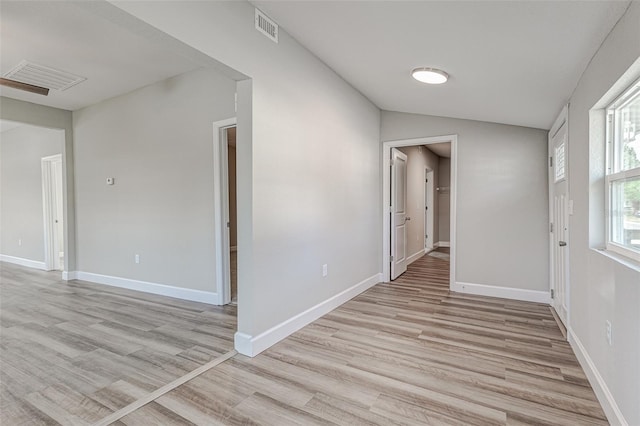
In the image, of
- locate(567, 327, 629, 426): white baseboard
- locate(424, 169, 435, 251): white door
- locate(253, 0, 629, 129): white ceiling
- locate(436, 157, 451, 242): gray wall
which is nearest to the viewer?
locate(567, 327, 629, 426): white baseboard

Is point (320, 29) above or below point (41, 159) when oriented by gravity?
above

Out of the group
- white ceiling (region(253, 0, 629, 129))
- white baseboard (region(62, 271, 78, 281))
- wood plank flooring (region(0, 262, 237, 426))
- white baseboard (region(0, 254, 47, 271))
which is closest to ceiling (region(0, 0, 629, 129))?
white ceiling (region(253, 0, 629, 129))

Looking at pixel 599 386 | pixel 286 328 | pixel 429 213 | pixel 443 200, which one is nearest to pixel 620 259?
pixel 599 386

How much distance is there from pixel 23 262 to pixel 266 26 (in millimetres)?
7066

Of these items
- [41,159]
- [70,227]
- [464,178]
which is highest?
[41,159]

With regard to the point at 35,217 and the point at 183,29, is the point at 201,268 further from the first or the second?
the point at 35,217

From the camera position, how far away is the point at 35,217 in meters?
6.12

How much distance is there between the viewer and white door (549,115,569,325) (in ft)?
9.40

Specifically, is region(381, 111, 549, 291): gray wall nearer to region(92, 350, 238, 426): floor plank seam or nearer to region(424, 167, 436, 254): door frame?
region(92, 350, 238, 426): floor plank seam

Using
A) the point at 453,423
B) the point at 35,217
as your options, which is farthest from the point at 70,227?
the point at 453,423

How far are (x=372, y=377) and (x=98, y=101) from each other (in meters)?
5.15

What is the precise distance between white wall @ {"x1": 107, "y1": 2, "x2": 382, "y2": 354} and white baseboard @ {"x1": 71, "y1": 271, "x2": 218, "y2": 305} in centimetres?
138

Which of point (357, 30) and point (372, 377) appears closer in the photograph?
point (372, 377)

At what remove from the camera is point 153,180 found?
4.23 metres
